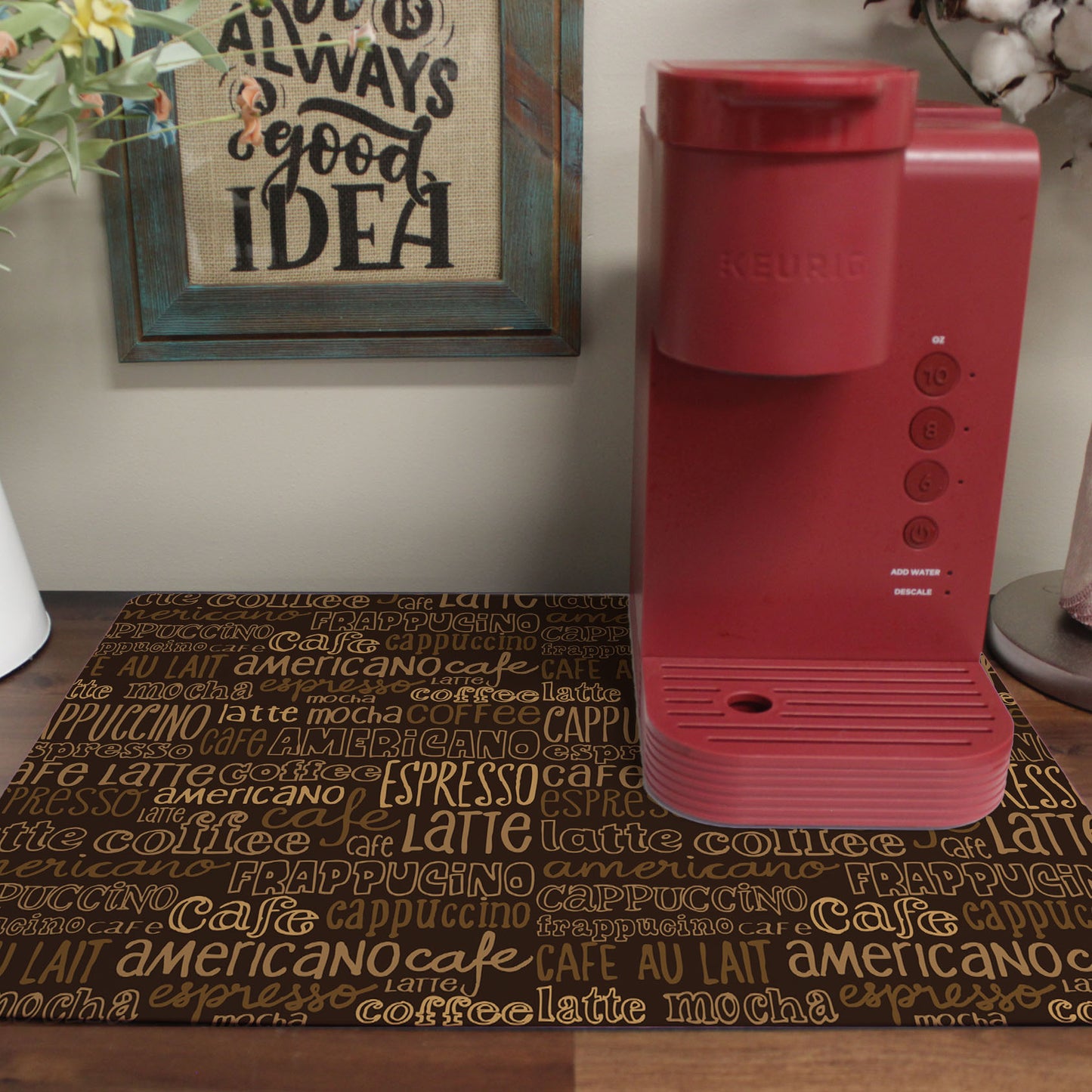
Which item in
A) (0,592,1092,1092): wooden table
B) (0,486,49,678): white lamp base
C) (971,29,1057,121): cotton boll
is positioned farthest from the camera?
(0,486,49,678): white lamp base

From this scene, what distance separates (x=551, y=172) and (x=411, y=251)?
126mm

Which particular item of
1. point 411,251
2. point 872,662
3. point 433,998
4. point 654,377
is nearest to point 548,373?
point 411,251

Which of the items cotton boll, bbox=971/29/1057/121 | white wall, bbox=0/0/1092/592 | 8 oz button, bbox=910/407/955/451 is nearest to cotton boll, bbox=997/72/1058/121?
cotton boll, bbox=971/29/1057/121

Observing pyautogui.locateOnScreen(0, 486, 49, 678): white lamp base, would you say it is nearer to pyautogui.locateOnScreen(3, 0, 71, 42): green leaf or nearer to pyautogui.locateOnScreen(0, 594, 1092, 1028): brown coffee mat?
pyautogui.locateOnScreen(0, 594, 1092, 1028): brown coffee mat

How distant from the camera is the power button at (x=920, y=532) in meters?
0.76

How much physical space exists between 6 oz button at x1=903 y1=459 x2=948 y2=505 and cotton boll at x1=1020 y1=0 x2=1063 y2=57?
282 mm

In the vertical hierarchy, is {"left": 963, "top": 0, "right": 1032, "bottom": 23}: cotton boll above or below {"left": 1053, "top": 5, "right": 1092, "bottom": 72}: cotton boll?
above

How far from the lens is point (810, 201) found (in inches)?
23.0

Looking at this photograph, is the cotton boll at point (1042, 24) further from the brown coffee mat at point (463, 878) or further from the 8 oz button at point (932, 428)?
the brown coffee mat at point (463, 878)

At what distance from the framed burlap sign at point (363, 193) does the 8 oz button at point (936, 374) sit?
315 millimetres

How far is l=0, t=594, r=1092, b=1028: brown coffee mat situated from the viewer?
0.60 meters

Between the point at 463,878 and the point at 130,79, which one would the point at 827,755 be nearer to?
the point at 463,878

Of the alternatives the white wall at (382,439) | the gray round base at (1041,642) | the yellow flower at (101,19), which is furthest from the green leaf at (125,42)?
the gray round base at (1041,642)

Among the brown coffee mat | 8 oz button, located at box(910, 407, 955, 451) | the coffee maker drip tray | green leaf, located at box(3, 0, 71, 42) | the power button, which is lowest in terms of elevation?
the brown coffee mat
